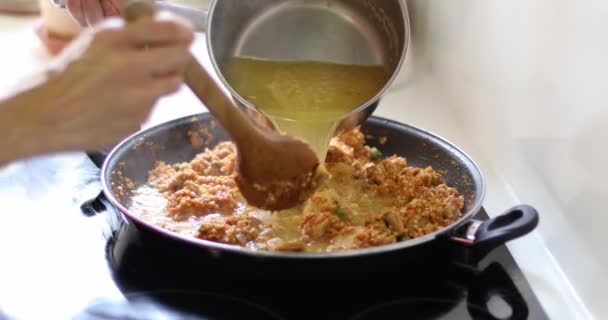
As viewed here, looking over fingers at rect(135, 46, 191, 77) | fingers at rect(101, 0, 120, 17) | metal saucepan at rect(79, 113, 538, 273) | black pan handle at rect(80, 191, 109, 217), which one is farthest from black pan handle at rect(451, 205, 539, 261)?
fingers at rect(101, 0, 120, 17)

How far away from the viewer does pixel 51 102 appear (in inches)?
26.5

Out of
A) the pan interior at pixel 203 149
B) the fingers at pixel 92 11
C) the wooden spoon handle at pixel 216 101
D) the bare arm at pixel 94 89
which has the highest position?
the bare arm at pixel 94 89

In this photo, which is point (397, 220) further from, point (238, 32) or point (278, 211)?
point (238, 32)

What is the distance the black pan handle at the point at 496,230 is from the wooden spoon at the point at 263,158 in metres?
0.24

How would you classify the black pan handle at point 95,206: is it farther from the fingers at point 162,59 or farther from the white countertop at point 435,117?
the fingers at point 162,59

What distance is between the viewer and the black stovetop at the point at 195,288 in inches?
34.0

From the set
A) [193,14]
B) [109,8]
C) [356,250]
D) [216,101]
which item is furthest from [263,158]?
[109,8]

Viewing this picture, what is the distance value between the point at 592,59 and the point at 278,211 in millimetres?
503

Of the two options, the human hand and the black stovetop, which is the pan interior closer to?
the black stovetop

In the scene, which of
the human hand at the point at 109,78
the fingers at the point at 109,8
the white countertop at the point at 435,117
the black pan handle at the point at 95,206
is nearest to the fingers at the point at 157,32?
the human hand at the point at 109,78

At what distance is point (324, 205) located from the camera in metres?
1.08

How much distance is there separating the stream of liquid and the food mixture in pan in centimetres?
11

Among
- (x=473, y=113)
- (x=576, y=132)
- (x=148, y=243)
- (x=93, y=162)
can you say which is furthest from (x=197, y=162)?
(x=576, y=132)

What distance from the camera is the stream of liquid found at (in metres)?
1.08
